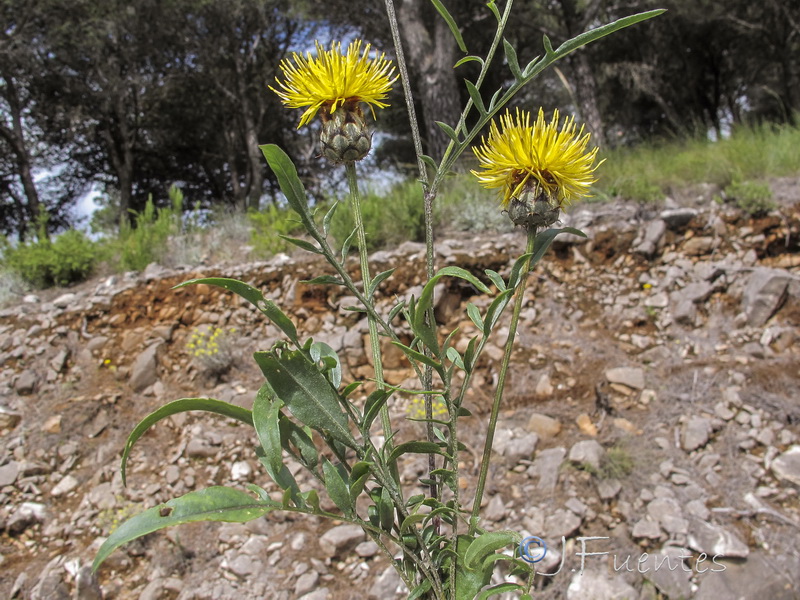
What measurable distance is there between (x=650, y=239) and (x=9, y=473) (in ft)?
15.1

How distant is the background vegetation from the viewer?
659 cm

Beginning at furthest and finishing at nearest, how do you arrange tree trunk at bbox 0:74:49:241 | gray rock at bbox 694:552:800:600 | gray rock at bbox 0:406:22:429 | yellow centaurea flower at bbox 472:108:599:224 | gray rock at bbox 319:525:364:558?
tree trunk at bbox 0:74:49:241 → gray rock at bbox 0:406:22:429 → gray rock at bbox 319:525:364:558 → gray rock at bbox 694:552:800:600 → yellow centaurea flower at bbox 472:108:599:224

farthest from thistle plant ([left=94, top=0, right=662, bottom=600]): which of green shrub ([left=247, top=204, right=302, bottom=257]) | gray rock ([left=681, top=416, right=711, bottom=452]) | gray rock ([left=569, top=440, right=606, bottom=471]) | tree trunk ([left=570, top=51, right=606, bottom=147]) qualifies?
tree trunk ([left=570, top=51, right=606, bottom=147])

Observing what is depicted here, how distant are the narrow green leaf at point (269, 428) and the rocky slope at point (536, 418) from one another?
126 centimetres

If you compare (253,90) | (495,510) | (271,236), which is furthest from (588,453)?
(253,90)

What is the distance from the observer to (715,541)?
2359mm

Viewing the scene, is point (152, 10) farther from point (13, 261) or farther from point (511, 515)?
point (511, 515)

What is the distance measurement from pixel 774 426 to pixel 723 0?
10193mm

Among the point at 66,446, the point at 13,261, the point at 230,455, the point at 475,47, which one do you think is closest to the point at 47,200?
the point at 13,261

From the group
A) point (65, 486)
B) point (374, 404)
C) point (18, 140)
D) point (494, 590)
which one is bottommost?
point (65, 486)

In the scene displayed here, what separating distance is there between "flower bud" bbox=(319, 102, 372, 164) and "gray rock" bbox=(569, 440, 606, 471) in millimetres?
2424

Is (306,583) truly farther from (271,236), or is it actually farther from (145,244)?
(145,244)

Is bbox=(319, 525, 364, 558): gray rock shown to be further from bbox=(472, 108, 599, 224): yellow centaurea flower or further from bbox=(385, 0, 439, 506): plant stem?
bbox=(472, 108, 599, 224): yellow centaurea flower

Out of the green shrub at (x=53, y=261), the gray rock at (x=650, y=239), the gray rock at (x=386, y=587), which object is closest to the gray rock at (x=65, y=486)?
the gray rock at (x=386, y=587)
